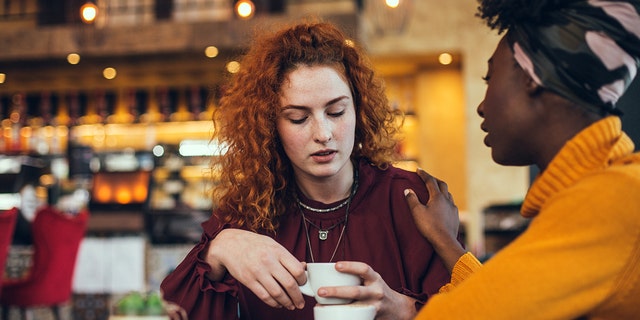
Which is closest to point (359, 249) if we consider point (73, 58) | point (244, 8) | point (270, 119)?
point (270, 119)

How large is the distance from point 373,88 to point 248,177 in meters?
0.39

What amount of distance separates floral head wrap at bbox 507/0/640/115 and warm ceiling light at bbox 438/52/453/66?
8.22 metres

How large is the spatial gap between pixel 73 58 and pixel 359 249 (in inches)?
296

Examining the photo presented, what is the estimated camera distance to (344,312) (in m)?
0.93

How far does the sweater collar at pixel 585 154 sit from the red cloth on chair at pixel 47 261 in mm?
4170

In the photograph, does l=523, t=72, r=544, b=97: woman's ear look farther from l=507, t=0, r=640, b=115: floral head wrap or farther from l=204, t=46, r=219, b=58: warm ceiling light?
l=204, t=46, r=219, b=58: warm ceiling light

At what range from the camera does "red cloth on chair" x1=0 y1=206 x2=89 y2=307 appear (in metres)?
4.59

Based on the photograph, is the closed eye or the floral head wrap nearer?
the floral head wrap

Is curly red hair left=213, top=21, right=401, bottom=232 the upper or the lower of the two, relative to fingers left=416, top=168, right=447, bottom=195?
upper

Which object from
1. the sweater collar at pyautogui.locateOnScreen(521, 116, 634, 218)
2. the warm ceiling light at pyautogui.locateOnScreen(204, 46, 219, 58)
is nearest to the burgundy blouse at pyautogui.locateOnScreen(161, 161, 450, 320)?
the sweater collar at pyautogui.locateOnScreen(521, 116, 634, 218)

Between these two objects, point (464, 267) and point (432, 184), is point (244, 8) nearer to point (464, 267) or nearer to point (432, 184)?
point (432, 184)

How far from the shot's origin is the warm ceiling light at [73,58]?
8.24 meters

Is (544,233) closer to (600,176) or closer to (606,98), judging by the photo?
(600,176)

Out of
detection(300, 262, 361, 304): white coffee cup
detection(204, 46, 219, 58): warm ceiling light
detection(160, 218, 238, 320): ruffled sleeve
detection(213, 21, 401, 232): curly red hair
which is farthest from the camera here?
detection(204, 46, 219, 58): warm ceiling light
